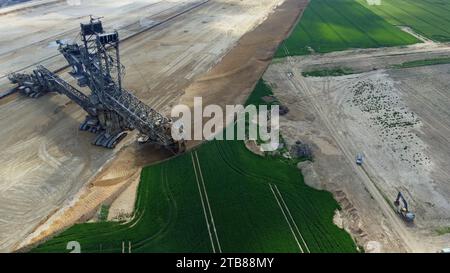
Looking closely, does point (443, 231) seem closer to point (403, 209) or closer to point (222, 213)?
point (403, 209)

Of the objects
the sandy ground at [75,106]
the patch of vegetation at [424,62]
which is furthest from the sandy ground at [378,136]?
the sandy ground at [75,106]

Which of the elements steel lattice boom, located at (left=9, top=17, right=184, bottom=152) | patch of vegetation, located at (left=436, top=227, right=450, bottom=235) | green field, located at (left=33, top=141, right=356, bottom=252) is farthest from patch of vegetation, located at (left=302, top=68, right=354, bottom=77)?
patch of vegetation, located at (left=436, top=227, right=450, bottom=235)

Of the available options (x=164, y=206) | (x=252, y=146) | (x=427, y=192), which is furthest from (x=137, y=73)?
(x=427, y=192)

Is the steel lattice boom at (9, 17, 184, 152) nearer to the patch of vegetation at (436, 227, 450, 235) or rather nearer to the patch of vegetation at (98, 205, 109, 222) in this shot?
the patch of vegetation at (98, 205, 109, 222)

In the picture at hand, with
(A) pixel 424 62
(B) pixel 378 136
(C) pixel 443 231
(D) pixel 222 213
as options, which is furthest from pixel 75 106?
(A) pixel 424 62

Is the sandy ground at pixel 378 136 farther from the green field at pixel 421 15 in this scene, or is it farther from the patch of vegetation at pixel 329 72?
the green field at pixel 421 15
